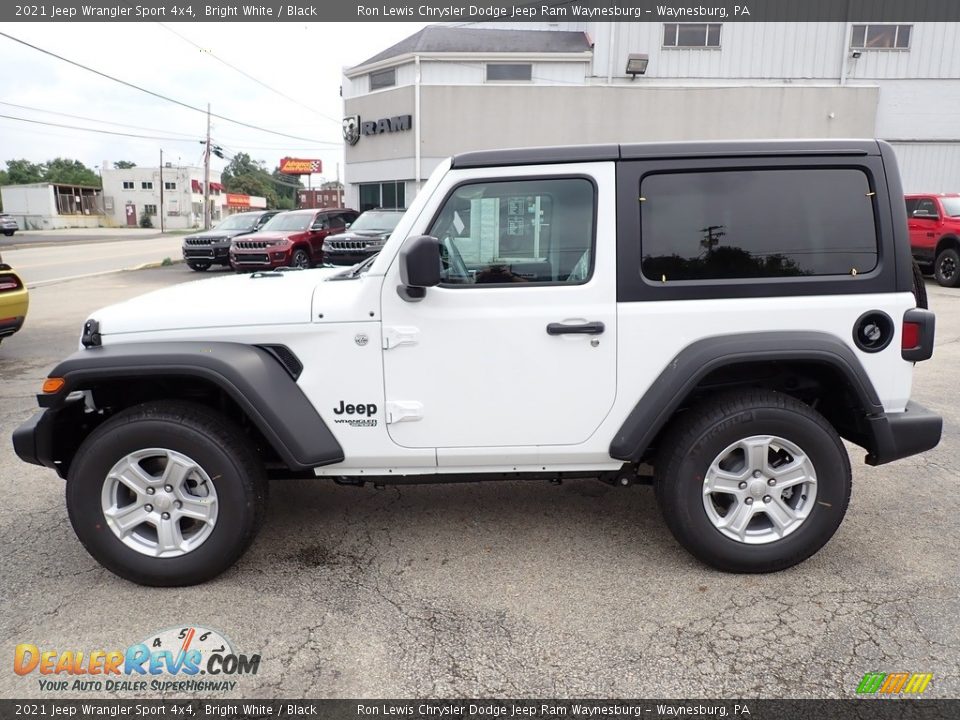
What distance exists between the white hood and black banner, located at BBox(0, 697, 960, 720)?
4.93 feet

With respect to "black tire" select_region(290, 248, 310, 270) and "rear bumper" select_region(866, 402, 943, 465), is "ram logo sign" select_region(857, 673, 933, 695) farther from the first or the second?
"black tire" select_region(290, 248, 310, 270)

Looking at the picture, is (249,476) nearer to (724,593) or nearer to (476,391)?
(476,391)

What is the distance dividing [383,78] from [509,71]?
4.58 meters

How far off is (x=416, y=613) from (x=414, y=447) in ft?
2.33

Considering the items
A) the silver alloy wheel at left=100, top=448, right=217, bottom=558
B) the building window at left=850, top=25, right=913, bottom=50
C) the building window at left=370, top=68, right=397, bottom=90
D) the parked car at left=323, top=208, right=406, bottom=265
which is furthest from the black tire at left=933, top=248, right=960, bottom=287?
the building window at left=370, top=68, right=397, bottom=90

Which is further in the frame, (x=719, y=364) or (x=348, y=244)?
(x=348, y=244)

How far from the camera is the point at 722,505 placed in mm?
3262

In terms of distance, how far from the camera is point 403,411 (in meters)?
3.05

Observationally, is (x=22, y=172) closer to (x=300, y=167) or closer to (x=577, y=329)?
(x=300, y=167)

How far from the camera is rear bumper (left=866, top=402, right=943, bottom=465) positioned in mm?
3043

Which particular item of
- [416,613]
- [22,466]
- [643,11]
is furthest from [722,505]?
[643,11]

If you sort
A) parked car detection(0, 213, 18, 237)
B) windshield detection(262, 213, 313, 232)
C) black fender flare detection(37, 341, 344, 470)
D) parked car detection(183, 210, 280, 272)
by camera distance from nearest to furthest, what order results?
1. black fender flare detection(37, 341, 344, 470)
2. windshield detection(262, 213, 313, 232)
3. parked car detection(183, 210, 280, 272)
4. parked car detection(0, 213, 18, 237)

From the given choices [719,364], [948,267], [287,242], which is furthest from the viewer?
[287,242]

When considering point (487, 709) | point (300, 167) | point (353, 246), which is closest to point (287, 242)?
point (353, 246)
